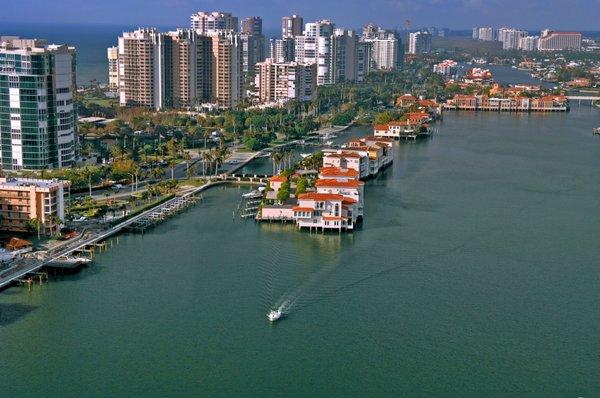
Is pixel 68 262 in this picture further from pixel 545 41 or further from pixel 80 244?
pixel 545 41

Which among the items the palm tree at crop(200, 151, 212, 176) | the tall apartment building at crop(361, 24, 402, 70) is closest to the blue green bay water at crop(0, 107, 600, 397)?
the palm tree at crop(200, 151, 212, 176)

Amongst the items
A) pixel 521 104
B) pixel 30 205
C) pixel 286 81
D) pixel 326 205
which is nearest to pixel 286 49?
pixel 286 81

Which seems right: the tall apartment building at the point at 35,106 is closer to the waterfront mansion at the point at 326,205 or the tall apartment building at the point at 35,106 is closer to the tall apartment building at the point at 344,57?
the waterfront mansion at the point at 326,205

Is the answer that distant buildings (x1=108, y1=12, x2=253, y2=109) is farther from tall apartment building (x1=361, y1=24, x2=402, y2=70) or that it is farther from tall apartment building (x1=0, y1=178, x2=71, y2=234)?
tall apartment building (x1=361, y1=24, x2=402, y2=70)

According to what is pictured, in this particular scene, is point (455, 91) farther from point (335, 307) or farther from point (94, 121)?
point (335, 307)

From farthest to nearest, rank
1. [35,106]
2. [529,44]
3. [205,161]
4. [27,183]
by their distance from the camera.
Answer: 1. [529,44]
2. [205,161]
3. [35,106]
4. [27,183]

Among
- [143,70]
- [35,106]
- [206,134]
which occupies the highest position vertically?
[143,70]

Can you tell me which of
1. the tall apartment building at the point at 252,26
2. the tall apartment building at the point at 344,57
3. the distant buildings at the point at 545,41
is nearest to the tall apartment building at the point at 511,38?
the distant buildings at the point at 545,41
